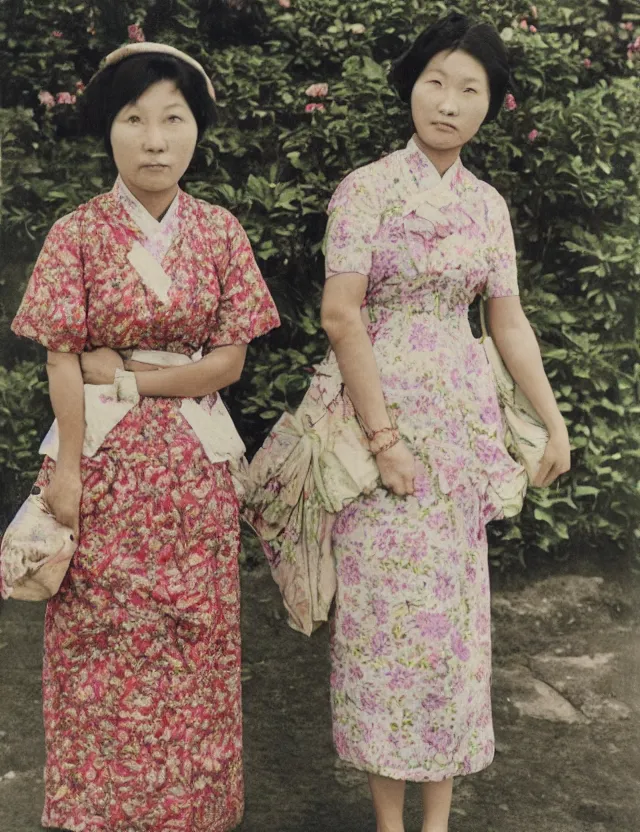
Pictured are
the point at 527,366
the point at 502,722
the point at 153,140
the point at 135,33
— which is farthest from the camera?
the point at 135,33

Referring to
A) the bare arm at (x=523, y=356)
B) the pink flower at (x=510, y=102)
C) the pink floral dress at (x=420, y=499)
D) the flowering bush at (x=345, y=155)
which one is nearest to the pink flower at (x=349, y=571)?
the pink floral dress at (x=420, y=499)

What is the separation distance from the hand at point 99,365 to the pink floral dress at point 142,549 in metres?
0.03

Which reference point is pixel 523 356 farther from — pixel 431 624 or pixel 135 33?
pixel 135 33

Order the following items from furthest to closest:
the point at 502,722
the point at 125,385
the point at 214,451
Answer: the point at 502,722 → the point at 214,451 → the point at 125,385

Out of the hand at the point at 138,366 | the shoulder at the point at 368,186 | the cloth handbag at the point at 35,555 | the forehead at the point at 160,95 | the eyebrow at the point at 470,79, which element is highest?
the eyebrow at the point at 470,79

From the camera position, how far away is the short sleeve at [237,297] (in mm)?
3285

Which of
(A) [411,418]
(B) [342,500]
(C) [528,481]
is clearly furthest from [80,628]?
(C) [528,481]

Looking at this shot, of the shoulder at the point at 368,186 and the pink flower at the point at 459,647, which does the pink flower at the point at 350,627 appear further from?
the shoulder at the point at 368,186

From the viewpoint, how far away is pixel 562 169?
492 cm

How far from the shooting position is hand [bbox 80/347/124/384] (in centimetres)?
320

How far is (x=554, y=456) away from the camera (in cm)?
342

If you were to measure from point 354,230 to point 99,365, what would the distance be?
29.7 inches

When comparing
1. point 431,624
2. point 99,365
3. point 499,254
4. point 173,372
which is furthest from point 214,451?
point 499,254

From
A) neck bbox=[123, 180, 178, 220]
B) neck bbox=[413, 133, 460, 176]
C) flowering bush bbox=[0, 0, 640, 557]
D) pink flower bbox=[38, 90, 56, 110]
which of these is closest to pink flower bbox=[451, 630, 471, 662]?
neck bbox=[413, 133, 460, 176]
